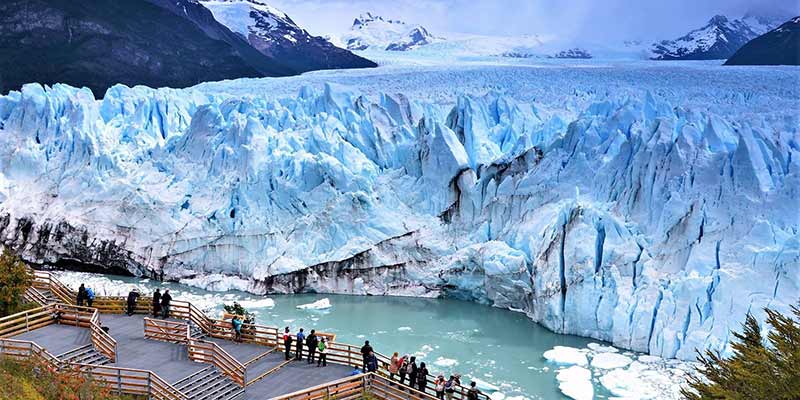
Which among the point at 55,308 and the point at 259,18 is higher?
the point at 259,18

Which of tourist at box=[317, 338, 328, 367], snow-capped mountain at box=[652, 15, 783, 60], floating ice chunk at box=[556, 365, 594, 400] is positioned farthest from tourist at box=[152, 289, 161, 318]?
snow-capped mountain at box=[652, 15, 783, 60]

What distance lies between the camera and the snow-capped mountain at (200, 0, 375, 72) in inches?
1839

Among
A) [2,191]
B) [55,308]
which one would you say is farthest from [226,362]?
[2,191]

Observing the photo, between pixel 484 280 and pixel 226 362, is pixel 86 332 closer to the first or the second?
pixel 226 362

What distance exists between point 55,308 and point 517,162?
429 inches

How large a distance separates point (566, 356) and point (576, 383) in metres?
1.25

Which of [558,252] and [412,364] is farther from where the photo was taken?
[558,252]

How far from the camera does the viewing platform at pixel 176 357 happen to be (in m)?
9.04

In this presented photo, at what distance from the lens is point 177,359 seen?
10.1m

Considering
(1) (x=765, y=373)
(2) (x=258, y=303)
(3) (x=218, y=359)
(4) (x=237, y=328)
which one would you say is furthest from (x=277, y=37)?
(1) (x=765, y=373)

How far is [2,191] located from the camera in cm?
2153

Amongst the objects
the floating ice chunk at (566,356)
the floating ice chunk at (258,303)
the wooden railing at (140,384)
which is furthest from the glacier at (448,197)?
the wooden railing at (140,384)

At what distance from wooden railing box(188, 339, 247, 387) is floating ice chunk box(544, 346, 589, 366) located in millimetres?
5955

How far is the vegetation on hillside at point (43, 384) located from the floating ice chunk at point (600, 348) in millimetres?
8496
